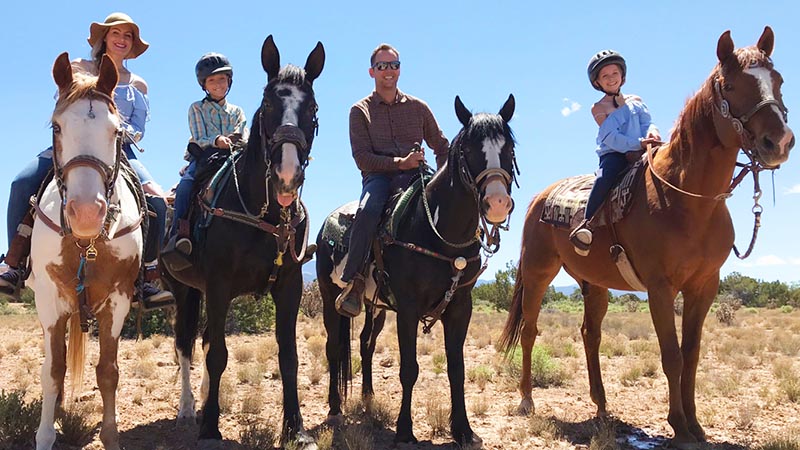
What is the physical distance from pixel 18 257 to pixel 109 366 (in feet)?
4.51

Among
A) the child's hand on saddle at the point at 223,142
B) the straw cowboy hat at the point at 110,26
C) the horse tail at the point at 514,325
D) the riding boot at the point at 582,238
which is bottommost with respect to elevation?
the horse tail at the point at 514,325

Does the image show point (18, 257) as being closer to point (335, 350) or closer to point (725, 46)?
point (335, 350)

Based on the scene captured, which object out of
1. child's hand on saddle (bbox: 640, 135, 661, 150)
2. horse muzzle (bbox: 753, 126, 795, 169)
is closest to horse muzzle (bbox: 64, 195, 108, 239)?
horse muzzle (bbox: 753, 126, 795, 169)

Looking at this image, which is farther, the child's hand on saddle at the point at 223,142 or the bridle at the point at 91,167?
the child's hand on saddle at the point at 223,142

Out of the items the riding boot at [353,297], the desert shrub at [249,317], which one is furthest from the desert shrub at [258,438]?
the desert shrub at [249,317]

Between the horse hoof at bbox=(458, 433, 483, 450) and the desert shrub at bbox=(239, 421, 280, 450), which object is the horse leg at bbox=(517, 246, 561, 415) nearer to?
the horse hoof at bbox=(458, 433, 483, 450)

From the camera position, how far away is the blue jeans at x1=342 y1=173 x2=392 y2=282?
5.79 meters

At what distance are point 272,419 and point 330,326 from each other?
1.21 metres

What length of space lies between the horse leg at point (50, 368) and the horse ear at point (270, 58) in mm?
2548

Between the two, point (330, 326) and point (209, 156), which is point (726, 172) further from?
point (209, 156)

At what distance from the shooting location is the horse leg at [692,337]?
579cm

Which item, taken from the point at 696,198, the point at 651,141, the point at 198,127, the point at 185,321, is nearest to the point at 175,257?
the point at 185,321

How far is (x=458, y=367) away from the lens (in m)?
5.58

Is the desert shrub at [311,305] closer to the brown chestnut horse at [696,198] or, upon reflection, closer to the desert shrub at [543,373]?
the desert shrub at [543,373]
